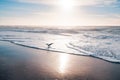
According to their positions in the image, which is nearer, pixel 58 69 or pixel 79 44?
pixel 58 69

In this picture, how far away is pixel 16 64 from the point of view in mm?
12773

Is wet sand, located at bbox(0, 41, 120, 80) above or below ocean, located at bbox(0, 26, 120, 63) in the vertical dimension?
below

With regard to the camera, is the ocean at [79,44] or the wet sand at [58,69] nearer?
the wet sand at [58,69]

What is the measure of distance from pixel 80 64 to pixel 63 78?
3452mm

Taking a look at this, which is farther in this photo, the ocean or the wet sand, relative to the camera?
the ocean

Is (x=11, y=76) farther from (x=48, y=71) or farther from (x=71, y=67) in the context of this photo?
(x=71, y=67)

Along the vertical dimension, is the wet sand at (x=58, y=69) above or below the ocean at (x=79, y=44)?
below

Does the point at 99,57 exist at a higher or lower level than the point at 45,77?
higher

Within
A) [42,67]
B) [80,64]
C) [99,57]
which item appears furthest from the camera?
[99,57]

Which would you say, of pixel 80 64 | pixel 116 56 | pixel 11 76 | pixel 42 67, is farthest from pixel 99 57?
pixel 11 76

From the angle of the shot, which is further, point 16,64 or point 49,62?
point 49,62

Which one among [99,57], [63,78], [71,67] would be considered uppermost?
[99,57]

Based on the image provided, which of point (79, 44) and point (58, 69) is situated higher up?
point (79, 44)

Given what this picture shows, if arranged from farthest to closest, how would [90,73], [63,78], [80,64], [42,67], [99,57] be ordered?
[99,57] → [80,64] → [42,67] → [90,73] → [63,78]
